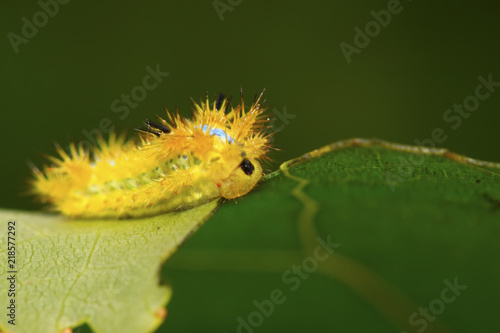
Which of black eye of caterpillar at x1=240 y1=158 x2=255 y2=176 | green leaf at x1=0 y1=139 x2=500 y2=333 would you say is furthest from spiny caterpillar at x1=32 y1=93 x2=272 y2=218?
green leaf at x1=0 y1=139 x2=500 y2=333

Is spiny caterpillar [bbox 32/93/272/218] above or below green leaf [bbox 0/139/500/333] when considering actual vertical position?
above

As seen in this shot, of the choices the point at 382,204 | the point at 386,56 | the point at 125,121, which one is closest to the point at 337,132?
the point at 386,56

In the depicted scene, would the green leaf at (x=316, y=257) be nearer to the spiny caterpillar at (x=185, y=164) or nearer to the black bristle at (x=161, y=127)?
the spiny caterpillar at (x=185, y=164)

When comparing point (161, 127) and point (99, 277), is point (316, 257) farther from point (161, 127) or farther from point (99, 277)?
point (161, 127)

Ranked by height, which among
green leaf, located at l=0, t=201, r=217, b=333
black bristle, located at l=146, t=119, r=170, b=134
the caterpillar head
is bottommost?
the caterpillar head

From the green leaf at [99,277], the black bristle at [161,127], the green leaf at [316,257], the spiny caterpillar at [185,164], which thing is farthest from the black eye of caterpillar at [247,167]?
the black bristle at [161,127]

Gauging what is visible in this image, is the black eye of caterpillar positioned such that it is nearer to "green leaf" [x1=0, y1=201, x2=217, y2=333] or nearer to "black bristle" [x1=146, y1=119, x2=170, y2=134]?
"green leaf" [x1=0, y1=201, x2=217, y2=333]

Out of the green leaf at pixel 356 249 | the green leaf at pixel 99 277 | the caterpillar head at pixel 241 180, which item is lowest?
the green leaf at pixel 356 249

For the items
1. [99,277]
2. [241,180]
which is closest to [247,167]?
[241,180]
